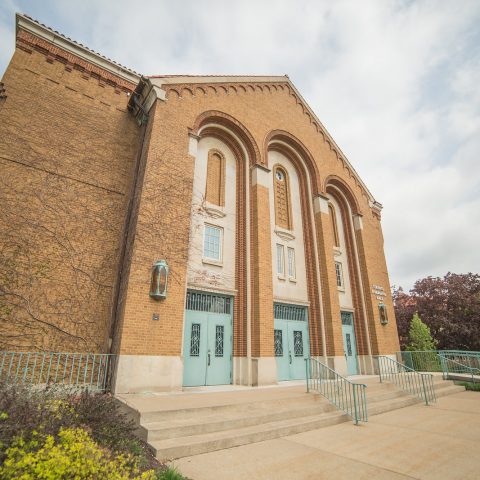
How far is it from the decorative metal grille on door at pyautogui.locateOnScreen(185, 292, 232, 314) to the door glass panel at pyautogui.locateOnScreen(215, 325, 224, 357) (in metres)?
0.61

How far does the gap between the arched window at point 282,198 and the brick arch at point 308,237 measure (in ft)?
3.34

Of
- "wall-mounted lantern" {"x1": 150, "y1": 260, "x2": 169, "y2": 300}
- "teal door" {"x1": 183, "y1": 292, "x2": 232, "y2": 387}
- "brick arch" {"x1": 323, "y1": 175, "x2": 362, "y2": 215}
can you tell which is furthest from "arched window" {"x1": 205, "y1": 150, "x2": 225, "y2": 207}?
"brick arch" {"x1": 323, "y1": 175, "x2": 362, "y2": 215}

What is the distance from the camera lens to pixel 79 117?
410 inches

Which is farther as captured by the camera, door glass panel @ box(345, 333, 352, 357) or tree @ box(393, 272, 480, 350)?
tree @ box(393, 272, 480, 350)

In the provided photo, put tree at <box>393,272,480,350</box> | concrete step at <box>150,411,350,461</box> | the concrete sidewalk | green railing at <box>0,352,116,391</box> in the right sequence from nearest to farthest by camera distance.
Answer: the concrete sidewalk → concrete step at <box>150,411,350,461</box> → green railing at <box>0,352,116,391</box> → tree at <box>393,272,480,350</box>

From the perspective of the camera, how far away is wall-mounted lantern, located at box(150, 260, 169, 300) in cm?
834

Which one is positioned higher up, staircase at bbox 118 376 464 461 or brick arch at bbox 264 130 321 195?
brick arch at bbox 264 130 321 195

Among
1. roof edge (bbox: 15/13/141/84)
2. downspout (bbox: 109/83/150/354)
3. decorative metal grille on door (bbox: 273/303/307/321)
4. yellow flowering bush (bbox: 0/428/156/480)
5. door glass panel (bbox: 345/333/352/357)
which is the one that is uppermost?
roof edge (bbox: 15/13/141/84)

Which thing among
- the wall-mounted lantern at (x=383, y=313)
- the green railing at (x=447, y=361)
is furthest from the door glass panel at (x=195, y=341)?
the green railing at (x=447, y=361)

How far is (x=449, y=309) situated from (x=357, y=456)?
2408 cm

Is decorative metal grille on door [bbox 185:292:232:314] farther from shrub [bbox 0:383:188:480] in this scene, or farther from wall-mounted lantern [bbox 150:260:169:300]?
shrub [bbox 0:383:188:480]

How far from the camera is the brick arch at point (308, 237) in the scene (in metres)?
12.8

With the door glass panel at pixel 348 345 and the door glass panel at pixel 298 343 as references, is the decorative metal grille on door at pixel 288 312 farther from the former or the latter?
the door glass panel at pixel 348 345

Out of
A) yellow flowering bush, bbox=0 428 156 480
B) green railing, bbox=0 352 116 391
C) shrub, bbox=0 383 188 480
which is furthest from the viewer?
green railing, bbox=0 352 116 391
